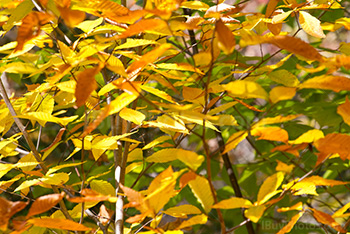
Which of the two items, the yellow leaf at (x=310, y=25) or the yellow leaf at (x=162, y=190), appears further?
the yellow leaf at (x=310, y=25)

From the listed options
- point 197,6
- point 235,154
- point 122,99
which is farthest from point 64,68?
point 235,154

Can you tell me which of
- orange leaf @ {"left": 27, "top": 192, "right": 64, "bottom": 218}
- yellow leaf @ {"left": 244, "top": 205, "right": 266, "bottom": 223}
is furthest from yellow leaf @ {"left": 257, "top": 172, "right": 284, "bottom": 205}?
orange leaf @ {"left": 27, "top": 192, "right": 64, "bottom": 218}

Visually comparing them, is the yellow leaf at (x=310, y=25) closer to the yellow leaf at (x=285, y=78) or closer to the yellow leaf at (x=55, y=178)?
the yellow leaf at (x=285, y=78)

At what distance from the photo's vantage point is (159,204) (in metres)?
0.46

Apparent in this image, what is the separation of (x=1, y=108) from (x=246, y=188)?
70 cm

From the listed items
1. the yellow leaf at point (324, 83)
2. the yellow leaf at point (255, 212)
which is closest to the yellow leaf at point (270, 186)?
the yellow leaf at point (255, 212)

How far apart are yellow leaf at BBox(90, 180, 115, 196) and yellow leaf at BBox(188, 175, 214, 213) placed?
21cm

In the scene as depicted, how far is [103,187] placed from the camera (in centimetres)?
65

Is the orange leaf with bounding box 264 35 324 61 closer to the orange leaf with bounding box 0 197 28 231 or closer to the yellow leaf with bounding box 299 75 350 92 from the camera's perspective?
the yellow leaf with bounding box 299 75 350 92

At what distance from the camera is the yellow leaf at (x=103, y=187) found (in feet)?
2.11

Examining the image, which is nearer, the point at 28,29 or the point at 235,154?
the point at 28,29

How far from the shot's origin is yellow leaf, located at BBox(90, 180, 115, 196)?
64cm

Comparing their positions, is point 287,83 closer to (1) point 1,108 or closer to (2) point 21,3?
(2) point 21,3

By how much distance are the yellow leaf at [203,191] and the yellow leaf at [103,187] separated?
0.69 ft
